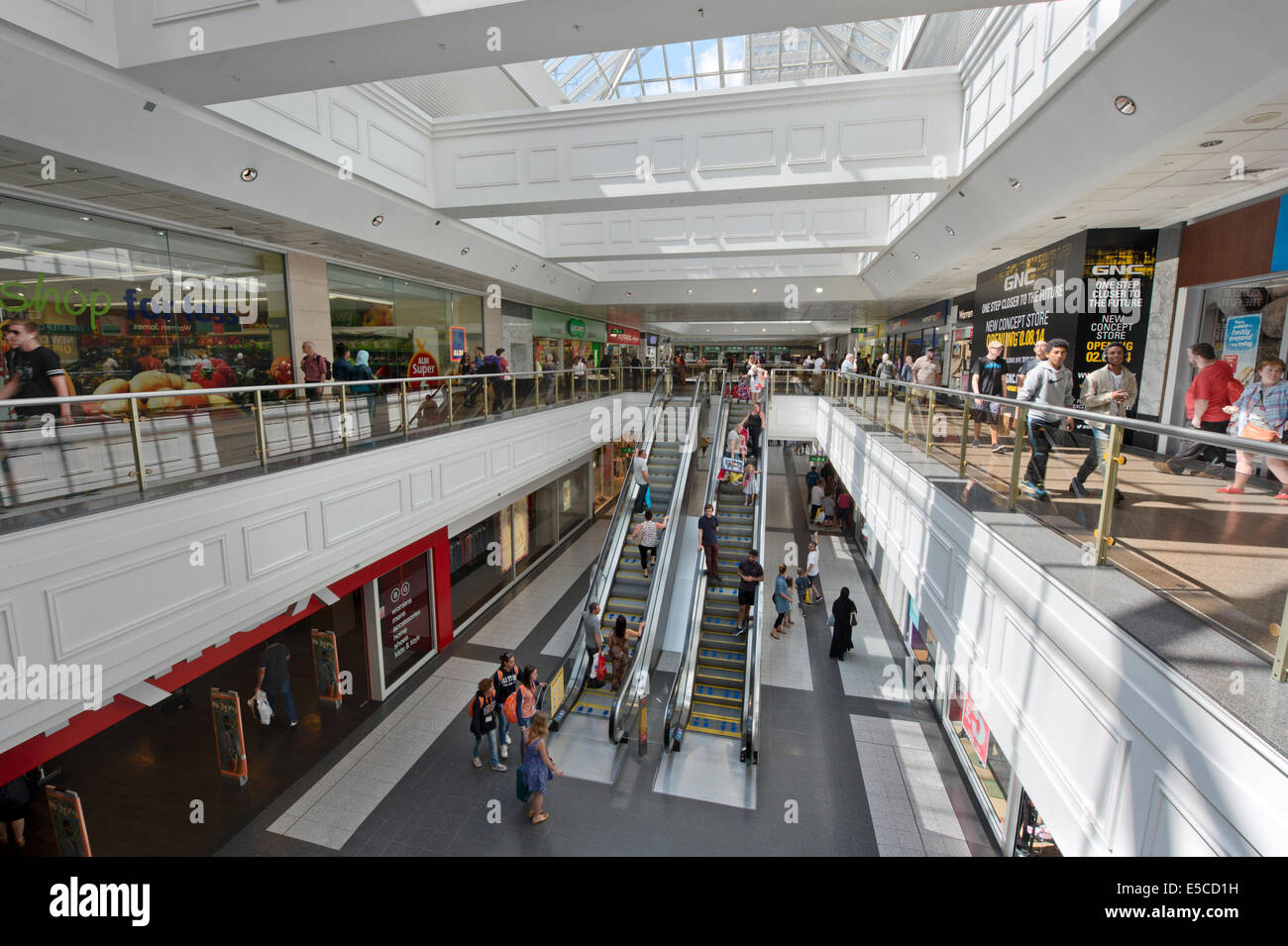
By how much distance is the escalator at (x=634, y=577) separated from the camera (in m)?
9.82

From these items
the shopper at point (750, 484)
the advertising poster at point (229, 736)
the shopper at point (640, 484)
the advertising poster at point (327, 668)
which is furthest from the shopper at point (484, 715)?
the shopper at point (750, 484)

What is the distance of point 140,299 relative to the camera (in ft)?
27.3

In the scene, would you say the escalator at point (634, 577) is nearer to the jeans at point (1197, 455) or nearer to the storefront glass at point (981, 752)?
the storefront glass at point (981, 752)

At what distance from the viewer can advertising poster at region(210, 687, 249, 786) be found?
7.90 metres

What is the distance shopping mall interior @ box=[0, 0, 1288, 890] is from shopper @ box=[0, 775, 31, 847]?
6cm

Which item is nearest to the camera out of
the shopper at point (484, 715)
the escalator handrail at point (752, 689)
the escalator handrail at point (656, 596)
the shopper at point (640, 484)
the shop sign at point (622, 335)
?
the shopper at point (484, 715)

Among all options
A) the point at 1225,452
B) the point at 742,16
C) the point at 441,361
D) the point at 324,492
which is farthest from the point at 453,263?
the point at 1225,452

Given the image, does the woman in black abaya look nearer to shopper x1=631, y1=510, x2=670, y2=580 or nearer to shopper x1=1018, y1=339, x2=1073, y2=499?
shopper x1=631, y1=510, x2=670, y2=580

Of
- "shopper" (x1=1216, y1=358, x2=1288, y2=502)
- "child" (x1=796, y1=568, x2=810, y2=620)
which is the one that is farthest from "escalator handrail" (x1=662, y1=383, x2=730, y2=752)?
"shopper" (x1=1216, y1=358, x2=1288, y2=502)

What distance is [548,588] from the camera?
15.4 meters

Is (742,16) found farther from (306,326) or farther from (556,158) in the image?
(306,326)

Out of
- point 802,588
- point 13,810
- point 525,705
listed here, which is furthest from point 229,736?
point 802,588

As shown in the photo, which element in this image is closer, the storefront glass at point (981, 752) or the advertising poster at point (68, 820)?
the advertising poster at point (68, 820)

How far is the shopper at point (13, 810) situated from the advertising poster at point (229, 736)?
1.82 metres
